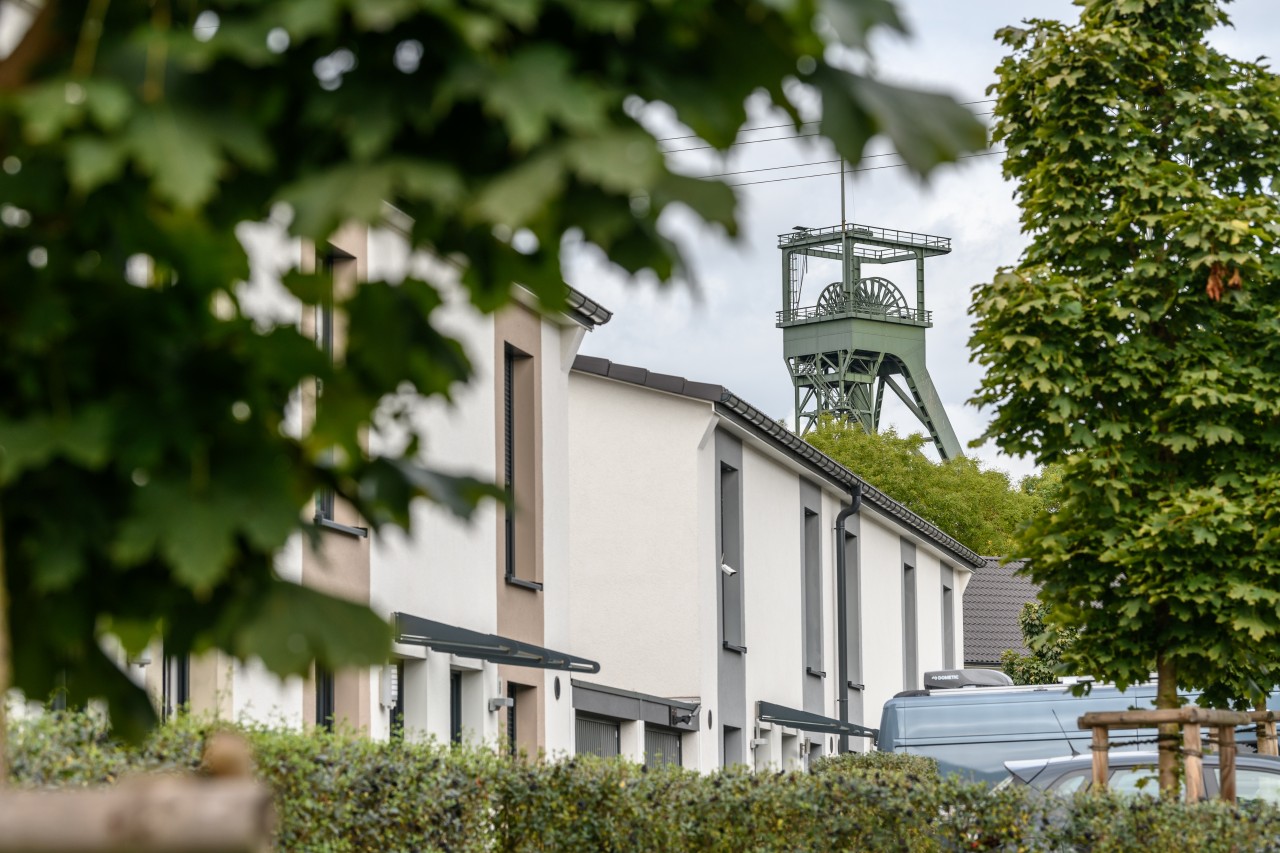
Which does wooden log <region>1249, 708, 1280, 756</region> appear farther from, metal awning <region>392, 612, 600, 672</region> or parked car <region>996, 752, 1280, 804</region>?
metal awning <region>392, 612, 600, 672</region>

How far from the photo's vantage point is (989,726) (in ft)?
80.9

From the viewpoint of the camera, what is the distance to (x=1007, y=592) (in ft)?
169

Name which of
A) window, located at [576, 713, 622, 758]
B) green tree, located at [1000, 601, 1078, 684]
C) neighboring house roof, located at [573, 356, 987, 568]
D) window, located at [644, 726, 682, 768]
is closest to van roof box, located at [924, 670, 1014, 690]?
neighboring house roof, located at [573, 356, 987, 568]

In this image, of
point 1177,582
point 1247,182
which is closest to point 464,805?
point 1177,582

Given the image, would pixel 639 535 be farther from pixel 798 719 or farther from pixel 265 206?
pixel 265 206

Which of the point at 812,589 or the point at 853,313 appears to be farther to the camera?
the point at 853,313

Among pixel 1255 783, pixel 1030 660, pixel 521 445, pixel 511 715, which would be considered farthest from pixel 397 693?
pixel 1030 660

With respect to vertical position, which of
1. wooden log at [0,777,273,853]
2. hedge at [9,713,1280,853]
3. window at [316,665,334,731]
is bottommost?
hedge at [9,713,1280,853]

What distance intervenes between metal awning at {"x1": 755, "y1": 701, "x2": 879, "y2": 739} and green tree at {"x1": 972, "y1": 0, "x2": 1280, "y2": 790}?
49.1ft

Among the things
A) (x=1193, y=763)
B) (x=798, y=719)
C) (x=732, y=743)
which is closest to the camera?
(x=1193, y=763)

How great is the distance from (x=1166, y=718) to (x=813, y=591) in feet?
63.7

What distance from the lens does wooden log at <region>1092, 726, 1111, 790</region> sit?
12.7m

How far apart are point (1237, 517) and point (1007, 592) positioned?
40.4 meters

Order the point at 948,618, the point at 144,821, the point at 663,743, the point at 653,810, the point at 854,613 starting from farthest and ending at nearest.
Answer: the point at 948,618 → the point at 854,613 → the point at 663,743 → the point at 653,810 → the point at 144,821
